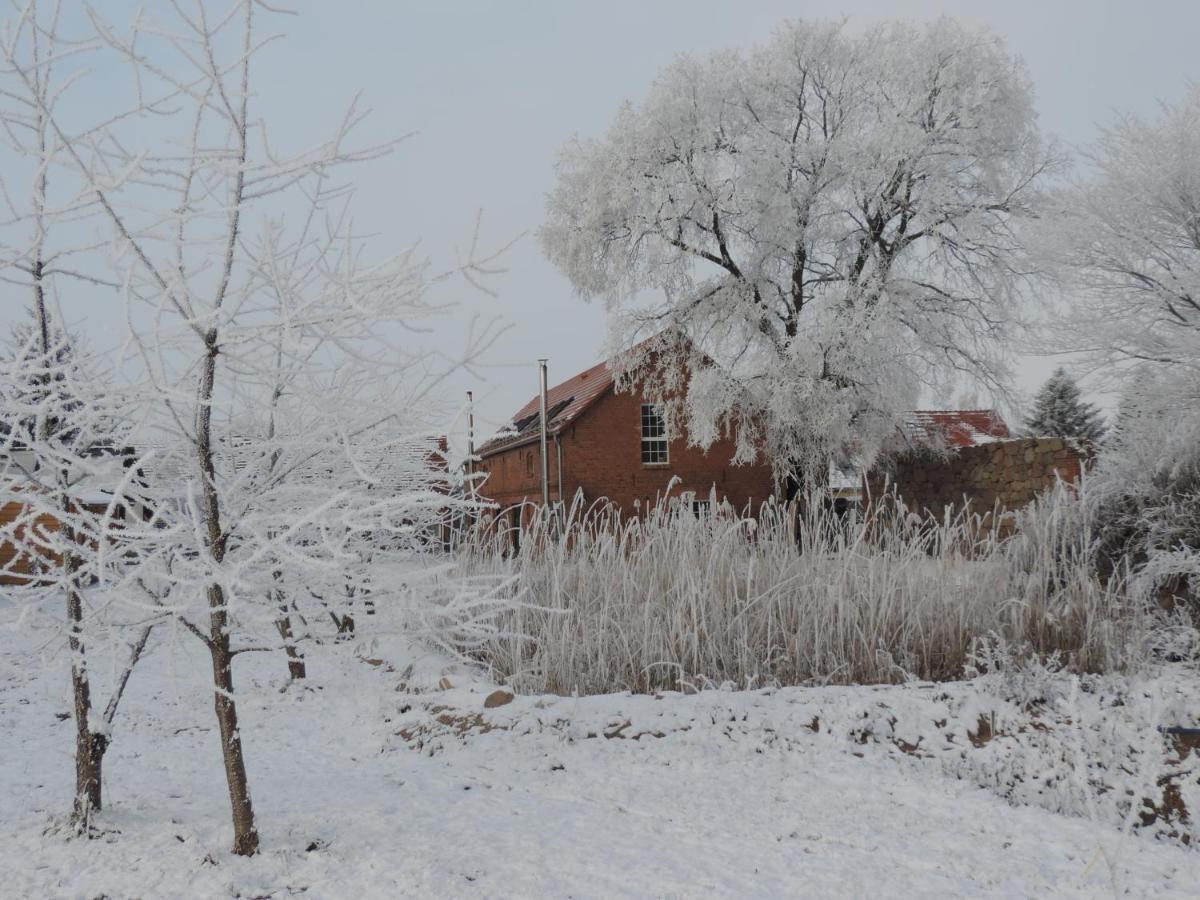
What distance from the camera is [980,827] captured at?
3613mm

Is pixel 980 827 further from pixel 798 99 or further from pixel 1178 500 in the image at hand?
pixel 798 99

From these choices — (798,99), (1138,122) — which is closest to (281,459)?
(1138,122)

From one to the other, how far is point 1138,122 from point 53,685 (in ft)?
41.1

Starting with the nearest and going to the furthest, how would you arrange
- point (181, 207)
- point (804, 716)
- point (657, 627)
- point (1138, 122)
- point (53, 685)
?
point (181, 207) < point (804, 716) < point (657, 627) < point (53, 685) < point (1138, 122)

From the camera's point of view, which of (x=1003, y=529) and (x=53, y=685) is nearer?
(x=53, y=685)

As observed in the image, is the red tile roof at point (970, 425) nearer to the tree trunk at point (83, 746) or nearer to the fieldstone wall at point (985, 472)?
the fieldstone wall at point (985, 472)

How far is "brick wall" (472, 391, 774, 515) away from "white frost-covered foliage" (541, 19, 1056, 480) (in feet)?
7.44

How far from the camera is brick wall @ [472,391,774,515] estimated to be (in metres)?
21.5

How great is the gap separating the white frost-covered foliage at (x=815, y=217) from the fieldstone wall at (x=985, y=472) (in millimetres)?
1547

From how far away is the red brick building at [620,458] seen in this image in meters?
21.5

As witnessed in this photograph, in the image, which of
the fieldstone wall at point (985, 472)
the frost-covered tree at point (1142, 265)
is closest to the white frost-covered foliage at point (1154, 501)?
the frost-covered tree at point (1142, 265)

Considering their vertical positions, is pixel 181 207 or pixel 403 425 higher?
pixel 181 207

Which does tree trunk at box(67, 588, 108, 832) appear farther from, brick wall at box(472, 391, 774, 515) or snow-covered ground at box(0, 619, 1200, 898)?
→ brick wall at box(472, 391, 774, 515)

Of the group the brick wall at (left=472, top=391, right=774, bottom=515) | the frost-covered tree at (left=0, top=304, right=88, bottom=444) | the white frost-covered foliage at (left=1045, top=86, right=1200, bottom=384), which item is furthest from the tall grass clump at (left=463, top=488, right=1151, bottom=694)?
the brick wall at (left=472, top=391, right=774, bottom=515)
